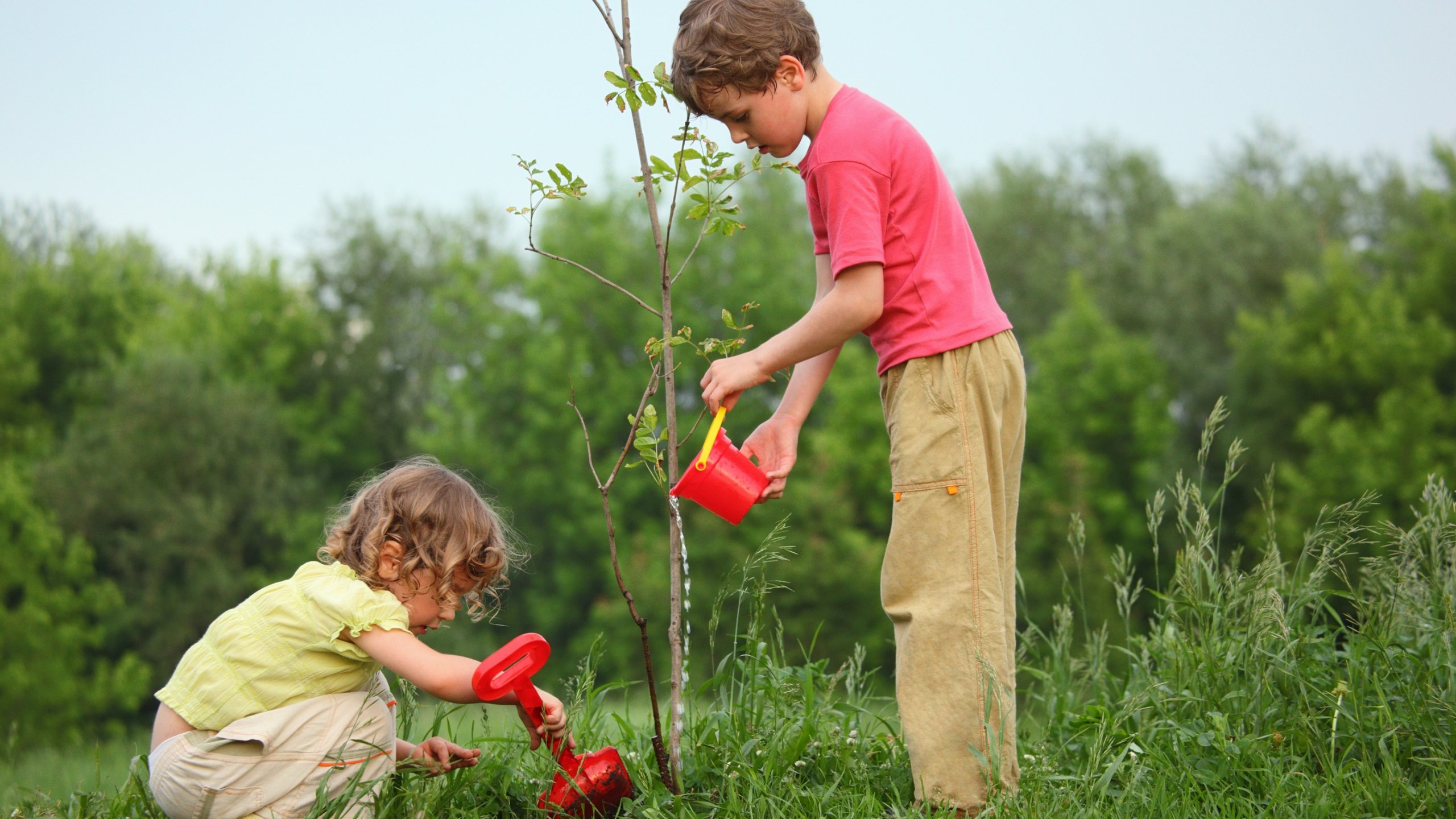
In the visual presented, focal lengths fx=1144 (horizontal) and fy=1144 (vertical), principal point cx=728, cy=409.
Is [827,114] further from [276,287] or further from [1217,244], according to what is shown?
[276,287]

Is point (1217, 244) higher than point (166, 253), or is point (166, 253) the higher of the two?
point (166, 253)

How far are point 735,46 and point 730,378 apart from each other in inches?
25.2

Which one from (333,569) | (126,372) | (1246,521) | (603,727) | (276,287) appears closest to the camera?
(333,569)

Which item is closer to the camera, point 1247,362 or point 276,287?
point 1247,362

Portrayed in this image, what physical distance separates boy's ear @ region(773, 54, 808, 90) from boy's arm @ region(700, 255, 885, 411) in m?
0.41

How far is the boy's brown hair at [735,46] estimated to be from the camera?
220 cm

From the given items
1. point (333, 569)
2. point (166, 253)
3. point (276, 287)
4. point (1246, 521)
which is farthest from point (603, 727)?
point (166, 253)

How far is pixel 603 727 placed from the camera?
2.80 m

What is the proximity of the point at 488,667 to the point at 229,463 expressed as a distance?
25.0 m

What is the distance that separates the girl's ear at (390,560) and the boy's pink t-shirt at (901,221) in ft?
3.24

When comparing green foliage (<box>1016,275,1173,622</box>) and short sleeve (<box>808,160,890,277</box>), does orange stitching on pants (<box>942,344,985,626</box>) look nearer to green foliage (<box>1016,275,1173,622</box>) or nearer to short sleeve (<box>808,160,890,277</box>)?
short sleeve (<box>808,160,890,277</box>)

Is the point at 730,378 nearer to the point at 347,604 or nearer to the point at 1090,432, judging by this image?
the point at 347,604

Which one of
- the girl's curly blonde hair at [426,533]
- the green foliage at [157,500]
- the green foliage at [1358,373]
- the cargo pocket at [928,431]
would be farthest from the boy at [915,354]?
the green foliage at [157,500]

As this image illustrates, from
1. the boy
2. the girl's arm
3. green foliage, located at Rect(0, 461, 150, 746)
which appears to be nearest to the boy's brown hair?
the boy
